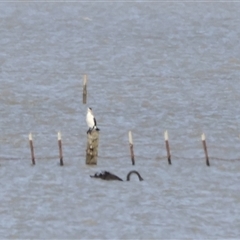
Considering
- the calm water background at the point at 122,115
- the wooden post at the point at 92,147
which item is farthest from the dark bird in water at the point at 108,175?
the wooden post at the point at 92,147

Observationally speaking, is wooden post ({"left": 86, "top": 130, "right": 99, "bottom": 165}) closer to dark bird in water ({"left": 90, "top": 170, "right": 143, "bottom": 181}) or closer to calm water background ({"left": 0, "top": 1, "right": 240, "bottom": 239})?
calm water background ({"left": 0, "top": 1, "right": 240, "bottom": 239})

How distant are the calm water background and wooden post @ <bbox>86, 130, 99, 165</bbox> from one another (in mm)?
162

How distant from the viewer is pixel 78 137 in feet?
84.3

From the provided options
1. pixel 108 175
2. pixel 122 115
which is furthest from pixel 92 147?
pixel 122 115

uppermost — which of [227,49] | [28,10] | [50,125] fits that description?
[28,10]

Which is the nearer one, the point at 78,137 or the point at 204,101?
the point at 78,137

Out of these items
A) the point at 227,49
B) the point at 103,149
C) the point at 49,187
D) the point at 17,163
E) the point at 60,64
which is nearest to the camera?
the point at 49,187

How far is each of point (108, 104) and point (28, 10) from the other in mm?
18341

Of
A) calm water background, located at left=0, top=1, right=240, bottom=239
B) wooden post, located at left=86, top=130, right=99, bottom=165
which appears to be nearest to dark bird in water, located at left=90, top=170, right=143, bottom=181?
calm water background, located at left=0, top=1, right=240, bottom=239

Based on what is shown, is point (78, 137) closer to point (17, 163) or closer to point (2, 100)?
Result: point (17, 163)

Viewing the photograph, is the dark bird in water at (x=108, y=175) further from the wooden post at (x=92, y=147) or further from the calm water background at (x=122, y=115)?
the wooden post at (x=92, y=147)

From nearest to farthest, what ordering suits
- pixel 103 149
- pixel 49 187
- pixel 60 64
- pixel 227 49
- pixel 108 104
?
pixel 49 187
pixel 103 149
pixel 108 104
pixel 60 64
pixel 227 49

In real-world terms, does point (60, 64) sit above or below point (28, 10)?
below

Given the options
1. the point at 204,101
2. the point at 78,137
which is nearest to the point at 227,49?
the point at 204,101
